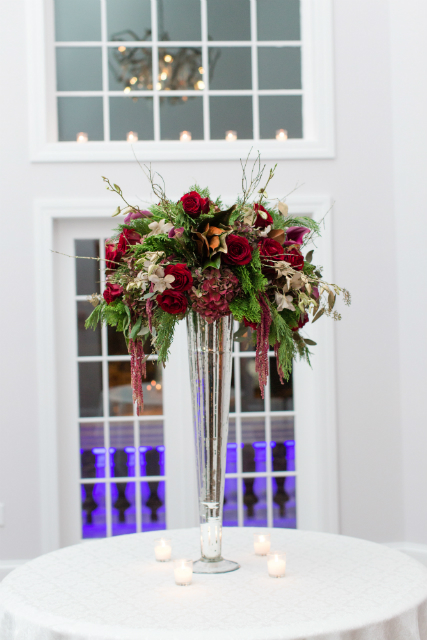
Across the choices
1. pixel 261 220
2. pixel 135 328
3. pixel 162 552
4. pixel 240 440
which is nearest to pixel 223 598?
pixel 162 552

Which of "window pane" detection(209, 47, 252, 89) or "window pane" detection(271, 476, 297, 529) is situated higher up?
"window pane" detection(209, 47, 252, 89)

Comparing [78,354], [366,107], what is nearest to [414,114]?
[366,107]

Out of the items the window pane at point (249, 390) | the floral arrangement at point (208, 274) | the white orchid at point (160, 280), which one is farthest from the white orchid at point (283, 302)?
the window pane at point (249, 390)

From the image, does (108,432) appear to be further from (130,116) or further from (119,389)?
(130,116)

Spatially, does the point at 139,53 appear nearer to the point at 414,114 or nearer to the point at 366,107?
the point at 366,107

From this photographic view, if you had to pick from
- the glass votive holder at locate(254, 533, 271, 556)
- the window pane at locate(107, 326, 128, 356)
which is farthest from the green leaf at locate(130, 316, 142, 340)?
the window pane at locate(107, 326, 128, 356)

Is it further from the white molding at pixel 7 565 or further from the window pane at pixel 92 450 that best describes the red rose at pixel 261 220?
the white molding at pixel 7 565

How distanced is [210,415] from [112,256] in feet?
1.46

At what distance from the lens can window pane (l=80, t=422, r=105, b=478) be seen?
3377mm

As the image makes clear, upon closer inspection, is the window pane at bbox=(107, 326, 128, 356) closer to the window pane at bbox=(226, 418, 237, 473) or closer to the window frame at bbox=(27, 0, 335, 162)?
the window pane at bbox=(226, 418, 237, 473)

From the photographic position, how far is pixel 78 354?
341 cm

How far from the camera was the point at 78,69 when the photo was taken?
3.44 metres

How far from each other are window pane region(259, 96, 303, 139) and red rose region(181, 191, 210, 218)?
2285mm

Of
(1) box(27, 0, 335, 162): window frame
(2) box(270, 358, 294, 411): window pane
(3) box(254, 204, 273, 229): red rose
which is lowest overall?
(2) box(270, 358, 294, 411): window pane
